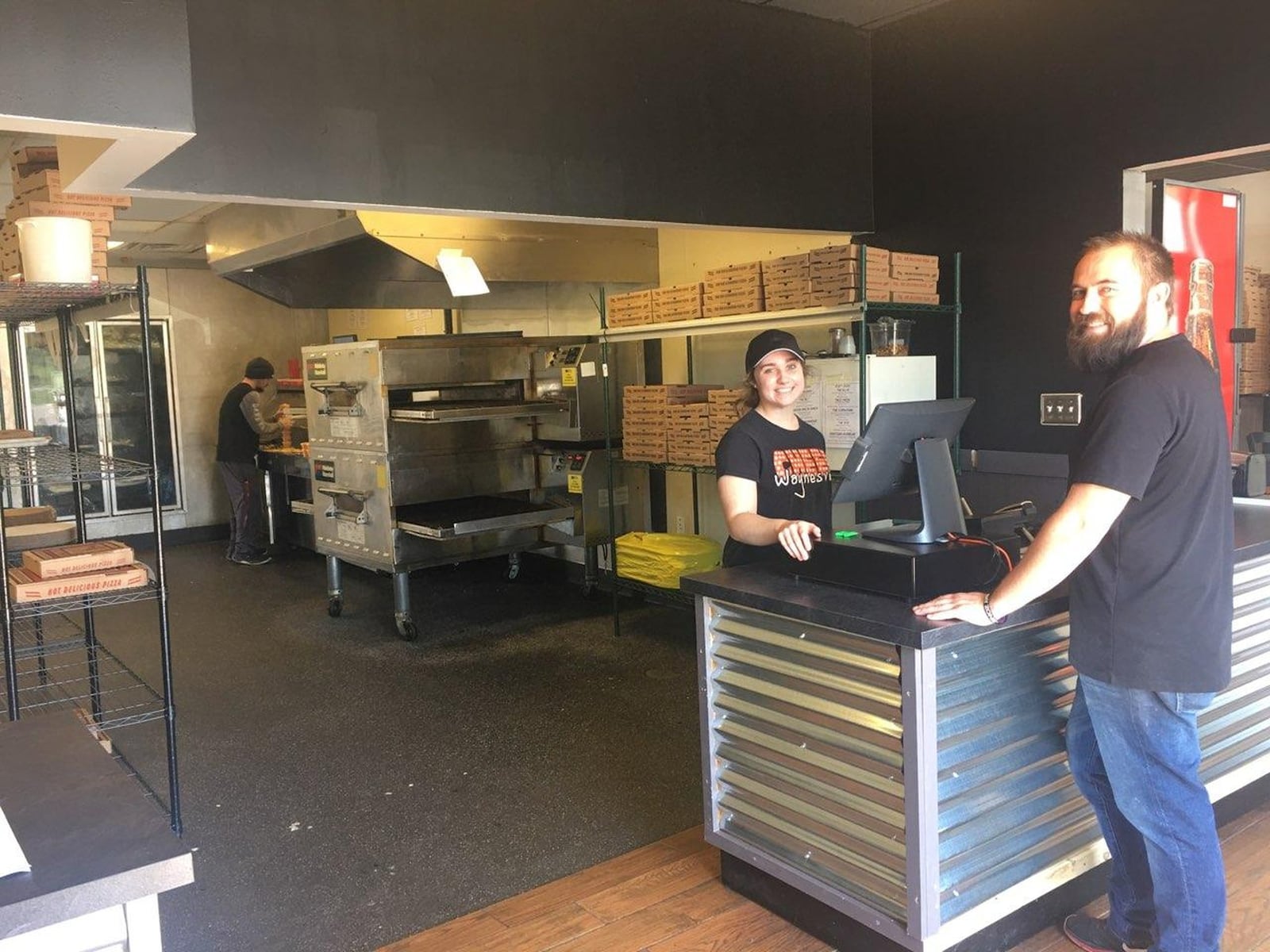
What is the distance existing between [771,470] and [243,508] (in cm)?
633

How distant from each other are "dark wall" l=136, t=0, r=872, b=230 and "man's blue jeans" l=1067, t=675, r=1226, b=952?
8.29 ft

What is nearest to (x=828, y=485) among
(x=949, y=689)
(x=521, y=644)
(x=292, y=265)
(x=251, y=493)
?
(x=949, y=689)

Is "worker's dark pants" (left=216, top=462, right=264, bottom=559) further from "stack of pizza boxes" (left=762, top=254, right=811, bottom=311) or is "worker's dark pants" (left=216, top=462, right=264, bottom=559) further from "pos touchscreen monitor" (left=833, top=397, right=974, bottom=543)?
"pos touchscreen monitor" (left=833, top=397, right=974, bottom=543)

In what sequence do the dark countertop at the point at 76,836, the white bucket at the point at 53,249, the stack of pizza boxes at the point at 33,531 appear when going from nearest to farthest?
the dark countertop at the point at 76,836 → the white bucket at the point at 53,249 → the stack of pizza boxes at the point at 33,531

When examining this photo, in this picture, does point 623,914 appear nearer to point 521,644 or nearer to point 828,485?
point 828,485

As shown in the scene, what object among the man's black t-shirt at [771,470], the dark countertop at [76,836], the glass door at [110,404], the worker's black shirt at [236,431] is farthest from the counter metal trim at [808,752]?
the glass door at [110,404]

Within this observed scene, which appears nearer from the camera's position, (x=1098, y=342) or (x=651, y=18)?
(x=1098, y=342)

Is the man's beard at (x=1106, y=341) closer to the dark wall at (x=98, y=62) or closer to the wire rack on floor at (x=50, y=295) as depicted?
the dark wall at (x=98, y=62)

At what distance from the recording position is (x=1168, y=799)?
204cm

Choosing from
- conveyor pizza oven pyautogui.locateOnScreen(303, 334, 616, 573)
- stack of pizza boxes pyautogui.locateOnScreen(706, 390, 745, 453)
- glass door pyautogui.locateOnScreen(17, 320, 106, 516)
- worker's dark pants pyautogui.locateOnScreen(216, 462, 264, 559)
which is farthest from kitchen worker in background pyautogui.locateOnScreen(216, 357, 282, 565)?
stack of pizza boxes pyautogui.locateOnScreen(706, 390, 745, 453)

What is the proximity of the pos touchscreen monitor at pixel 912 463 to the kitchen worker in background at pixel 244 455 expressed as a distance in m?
6.66

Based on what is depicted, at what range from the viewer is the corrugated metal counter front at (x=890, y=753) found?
6.93 ft

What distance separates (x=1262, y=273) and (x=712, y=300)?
2.80 meters

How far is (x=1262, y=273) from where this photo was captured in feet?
16.3
